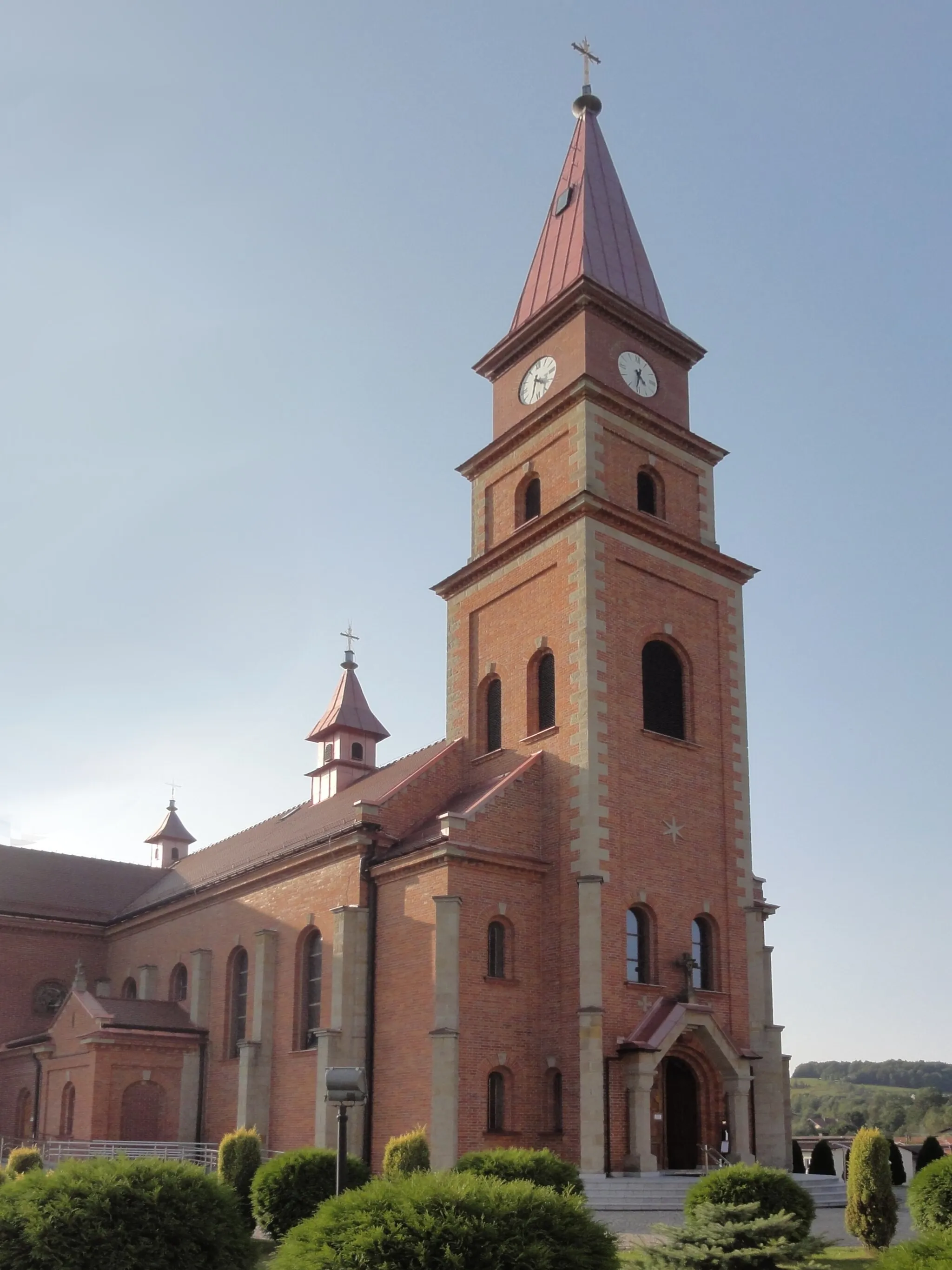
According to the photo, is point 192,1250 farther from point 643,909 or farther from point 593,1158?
point 643,909

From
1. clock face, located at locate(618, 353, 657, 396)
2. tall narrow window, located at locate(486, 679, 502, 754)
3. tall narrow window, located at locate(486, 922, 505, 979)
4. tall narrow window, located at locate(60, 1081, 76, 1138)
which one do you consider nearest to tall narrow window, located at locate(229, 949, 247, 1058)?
tall narrow window, located at locate(60, 1081, 76, 1138)

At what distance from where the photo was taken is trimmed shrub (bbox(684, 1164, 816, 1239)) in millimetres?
18297

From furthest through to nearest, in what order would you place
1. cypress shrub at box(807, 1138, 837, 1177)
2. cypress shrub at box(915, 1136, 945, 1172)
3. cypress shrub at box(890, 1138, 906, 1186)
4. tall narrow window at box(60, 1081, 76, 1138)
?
1. tall narrow window at box(60, 1081, 76, 1138)
2. cypress shrub at box(807, 1138, 837, 1177)
3. cypress shrub at box(890, 1138, 906, 1186)
4. cypress shrub at box(915, 1136, 945, 1172)

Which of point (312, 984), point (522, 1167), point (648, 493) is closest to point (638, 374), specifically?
point (648, 493)

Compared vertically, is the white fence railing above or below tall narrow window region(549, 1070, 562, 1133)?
below

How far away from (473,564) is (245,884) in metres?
11.6

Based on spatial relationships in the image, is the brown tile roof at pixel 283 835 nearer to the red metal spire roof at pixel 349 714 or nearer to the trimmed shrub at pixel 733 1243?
the red metal spire roof at pixel 349 714

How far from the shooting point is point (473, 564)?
112 feet

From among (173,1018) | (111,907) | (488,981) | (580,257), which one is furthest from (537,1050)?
(111,907)

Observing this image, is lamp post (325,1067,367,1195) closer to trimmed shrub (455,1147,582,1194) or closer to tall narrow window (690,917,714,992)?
trimmed shrub (455,1147,582,1194)

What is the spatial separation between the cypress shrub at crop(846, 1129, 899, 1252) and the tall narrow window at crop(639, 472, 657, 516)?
689 inches

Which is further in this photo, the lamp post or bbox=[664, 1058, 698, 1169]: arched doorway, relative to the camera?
bbox=[664, 1058, 698, 1169]: arched doorway

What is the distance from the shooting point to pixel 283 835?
38.4 metres

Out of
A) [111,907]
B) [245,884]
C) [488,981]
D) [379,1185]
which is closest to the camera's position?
[379,1185]
